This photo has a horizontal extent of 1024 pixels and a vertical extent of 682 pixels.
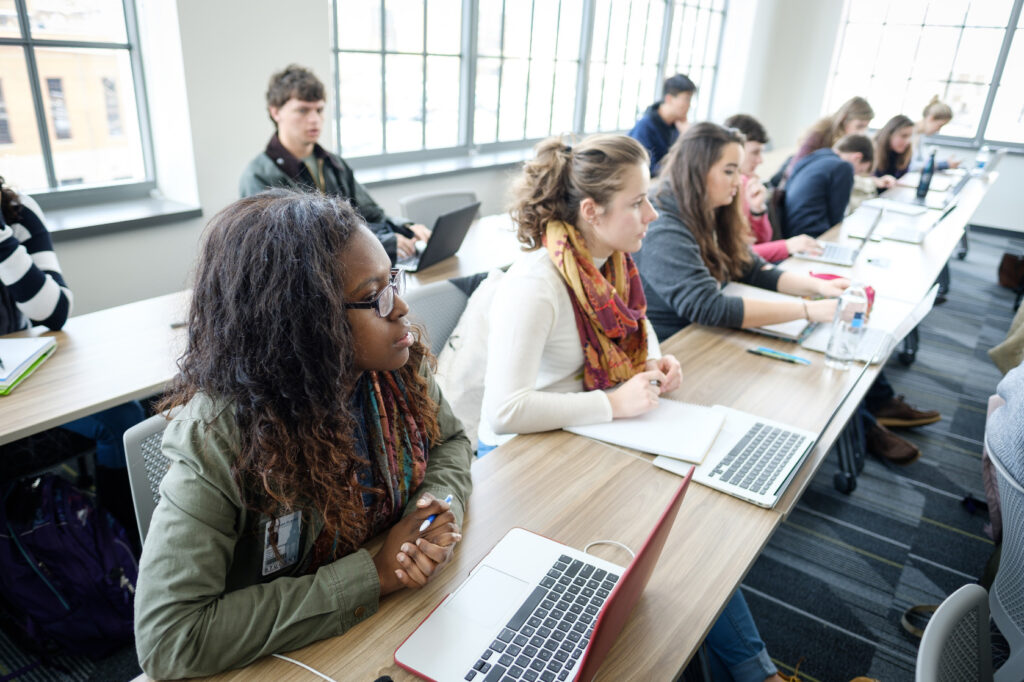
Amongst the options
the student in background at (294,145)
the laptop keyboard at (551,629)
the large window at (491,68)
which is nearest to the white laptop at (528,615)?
the laptop keyboard at (551,629)

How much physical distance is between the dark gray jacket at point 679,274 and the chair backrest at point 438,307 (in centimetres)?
62

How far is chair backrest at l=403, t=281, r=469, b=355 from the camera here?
6.05 ft

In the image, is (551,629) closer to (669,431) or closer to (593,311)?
(669,431)

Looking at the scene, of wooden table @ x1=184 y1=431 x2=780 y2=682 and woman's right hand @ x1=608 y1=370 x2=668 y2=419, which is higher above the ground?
woman's right hand @ x1=608 y1=370 x2=668 y2=419

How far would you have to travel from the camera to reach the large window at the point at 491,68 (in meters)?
4.17

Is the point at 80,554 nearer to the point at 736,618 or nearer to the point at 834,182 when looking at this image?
the point at 736,618

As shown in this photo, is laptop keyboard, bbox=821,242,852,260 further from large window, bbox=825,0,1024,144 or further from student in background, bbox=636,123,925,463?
large window, bbox=825,0,1024,144

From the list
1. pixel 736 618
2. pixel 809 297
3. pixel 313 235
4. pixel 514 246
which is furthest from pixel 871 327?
Result: pixel 313 235

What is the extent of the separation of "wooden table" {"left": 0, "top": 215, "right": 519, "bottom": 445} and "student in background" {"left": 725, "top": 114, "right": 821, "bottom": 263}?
2.24 meters

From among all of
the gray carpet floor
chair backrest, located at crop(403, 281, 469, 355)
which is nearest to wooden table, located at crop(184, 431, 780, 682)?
chair backrest, located at crop(403, 281, 469, 355)

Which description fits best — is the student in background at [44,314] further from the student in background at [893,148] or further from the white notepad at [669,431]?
the student in background at [893,148]

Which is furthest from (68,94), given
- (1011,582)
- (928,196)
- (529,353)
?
(928,196)

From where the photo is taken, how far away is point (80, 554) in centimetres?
175

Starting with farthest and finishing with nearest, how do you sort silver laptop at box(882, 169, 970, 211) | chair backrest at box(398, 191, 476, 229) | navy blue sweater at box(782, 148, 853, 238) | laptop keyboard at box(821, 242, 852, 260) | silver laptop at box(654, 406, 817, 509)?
silver laptop at box(882, 169, 970, 211), navy blue sweater at box(782, 148, 853, 238), chair backrest at box(398, 191, 476, 229), laptop keyboard at box(821, 242, 852, 260), silver laptop at box(654, 406, 817, 509)
